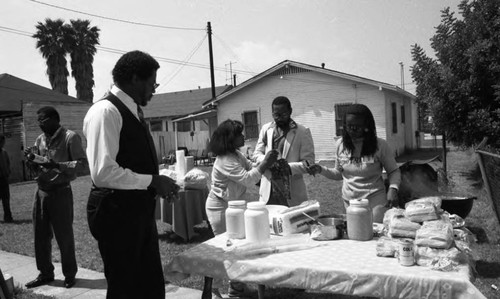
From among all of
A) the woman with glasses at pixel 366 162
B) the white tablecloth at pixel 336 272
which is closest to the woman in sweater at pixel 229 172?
the woman with glasses at pixel 366 162

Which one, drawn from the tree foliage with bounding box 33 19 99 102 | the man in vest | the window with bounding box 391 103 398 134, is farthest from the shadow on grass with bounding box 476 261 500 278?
the tree foliage with bounding box 33 19 99 102

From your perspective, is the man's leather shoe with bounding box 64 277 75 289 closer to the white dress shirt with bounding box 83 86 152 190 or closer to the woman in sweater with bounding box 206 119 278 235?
the woman in sweater with bounding box 206 119 278 235

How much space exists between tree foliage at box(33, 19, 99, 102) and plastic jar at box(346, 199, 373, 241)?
30.0 m

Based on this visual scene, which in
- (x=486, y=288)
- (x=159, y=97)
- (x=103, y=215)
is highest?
(x=159, y=97)

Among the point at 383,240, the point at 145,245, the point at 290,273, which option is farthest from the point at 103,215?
the point at 383,240

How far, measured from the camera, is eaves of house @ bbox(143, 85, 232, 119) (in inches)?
1148

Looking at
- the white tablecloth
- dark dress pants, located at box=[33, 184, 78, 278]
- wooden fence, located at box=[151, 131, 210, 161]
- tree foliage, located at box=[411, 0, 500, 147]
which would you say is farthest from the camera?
wooden fence, located at box=[151, 131, 210, 161]

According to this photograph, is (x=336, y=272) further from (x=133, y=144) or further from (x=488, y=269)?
(x=488, y=269)

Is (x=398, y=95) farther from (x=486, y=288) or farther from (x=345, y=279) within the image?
(x=345, y=279)

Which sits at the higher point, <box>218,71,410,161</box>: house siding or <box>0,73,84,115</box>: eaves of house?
<box>0,73,84,115</box>: eaves of house

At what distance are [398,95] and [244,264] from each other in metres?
19.8

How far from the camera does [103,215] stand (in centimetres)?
235

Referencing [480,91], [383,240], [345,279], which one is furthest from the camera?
[480,91]

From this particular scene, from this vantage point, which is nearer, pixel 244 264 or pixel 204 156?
pixel 244 264
